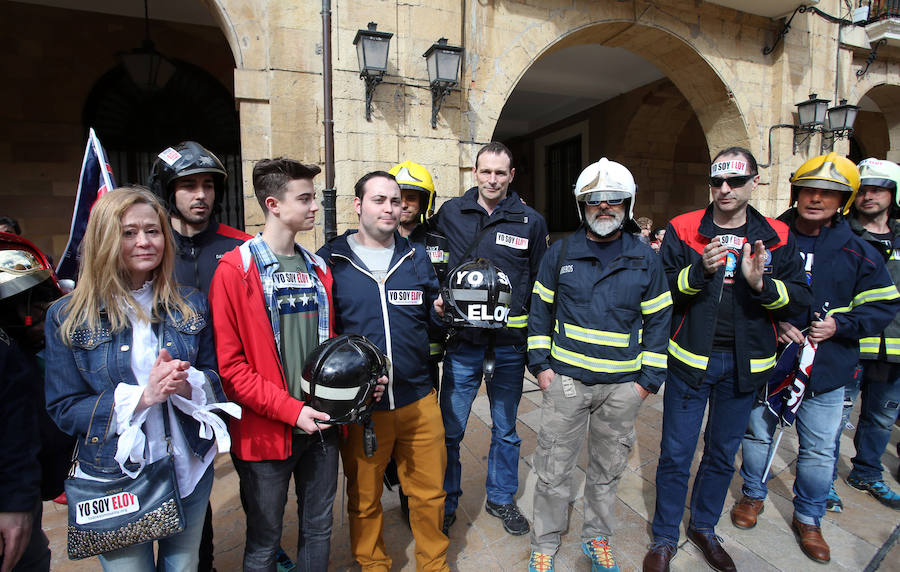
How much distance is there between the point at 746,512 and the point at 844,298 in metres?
1.47

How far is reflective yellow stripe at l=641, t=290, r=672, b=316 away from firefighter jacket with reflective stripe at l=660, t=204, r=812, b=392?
0.19 metres

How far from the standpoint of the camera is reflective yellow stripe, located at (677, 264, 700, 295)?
2453 millimetres

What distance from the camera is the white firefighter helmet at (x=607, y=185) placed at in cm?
236

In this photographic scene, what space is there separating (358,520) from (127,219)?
1652mm

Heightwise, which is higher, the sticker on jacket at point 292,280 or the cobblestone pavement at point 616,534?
the sticker on jacket at point 292,280

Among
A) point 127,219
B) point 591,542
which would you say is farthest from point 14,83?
point 591,542

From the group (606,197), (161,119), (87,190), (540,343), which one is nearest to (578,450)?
(540,343)

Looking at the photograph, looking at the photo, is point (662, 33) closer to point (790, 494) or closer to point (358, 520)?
point (790, 494)

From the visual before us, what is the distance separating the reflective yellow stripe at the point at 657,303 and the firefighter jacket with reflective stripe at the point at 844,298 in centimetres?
105

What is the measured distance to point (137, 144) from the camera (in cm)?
747

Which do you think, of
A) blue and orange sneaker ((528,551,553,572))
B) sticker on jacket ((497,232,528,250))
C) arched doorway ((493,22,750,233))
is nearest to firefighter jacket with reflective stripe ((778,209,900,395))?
sticker on jacket ((497,232,528,250))

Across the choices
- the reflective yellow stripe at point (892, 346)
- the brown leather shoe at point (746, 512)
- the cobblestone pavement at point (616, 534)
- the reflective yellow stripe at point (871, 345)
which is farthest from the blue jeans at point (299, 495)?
the reflective yellow stripe at point (892, 346)

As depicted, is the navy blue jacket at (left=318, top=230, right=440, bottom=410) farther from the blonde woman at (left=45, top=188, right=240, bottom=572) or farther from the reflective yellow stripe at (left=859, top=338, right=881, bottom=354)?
the reflective yellow stripe at (left=859, top=338, right=881, bottom=354)

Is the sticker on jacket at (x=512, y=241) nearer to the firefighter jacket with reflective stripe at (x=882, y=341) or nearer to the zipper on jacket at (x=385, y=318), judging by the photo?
the zipper on jacket at (x=385, y=318)
